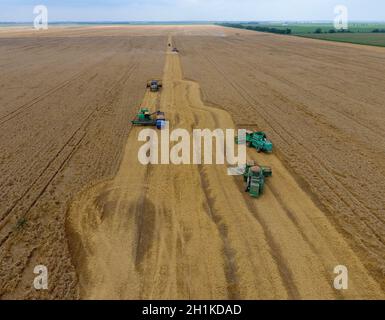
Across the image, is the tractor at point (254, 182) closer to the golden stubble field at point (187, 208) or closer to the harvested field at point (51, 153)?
the golden stubble field at point (187, 208)

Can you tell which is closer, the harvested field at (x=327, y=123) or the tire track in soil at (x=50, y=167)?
the tire track in soil at (x=50, y=167)

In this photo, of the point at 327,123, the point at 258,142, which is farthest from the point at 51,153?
the point at 327,123

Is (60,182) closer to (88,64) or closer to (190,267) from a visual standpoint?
(190,267)

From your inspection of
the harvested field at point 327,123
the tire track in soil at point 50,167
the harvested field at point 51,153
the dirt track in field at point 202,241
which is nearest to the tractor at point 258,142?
the harvested field at point 327,123

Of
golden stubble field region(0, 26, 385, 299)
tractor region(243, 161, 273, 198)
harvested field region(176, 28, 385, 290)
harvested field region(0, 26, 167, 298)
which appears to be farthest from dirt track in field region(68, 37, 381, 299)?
harvested field region(176, 28, 385, 290)
